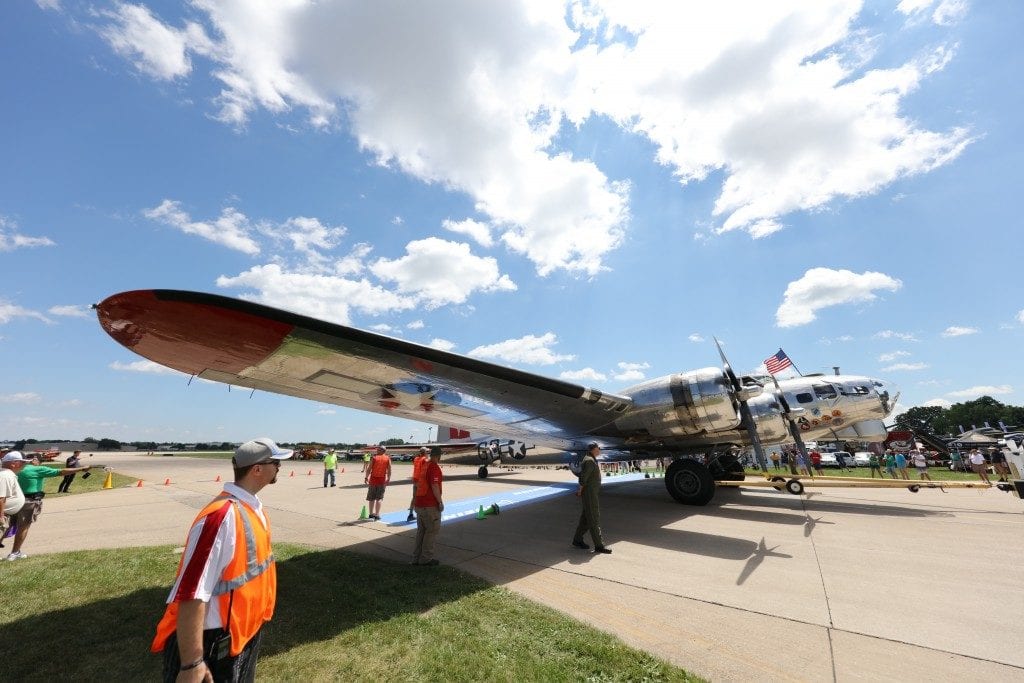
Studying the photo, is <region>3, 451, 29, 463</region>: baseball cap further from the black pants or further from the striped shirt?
the striped shirt

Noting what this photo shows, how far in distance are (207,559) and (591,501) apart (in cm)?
572

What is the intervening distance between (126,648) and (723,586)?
631 centimetres

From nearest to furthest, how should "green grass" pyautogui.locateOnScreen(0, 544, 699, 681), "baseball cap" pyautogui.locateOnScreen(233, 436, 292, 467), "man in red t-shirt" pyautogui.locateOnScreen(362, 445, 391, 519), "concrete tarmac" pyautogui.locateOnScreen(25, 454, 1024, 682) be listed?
"baseball cap" pyautogui.locateOnScreen(233, 436, 292, 467), "green grass" pyautogui.locateOnScreen(0, 544, 699, 681), "concrete tarmac" pyautogui.locateOnScreen(25, 454, 1024, 682), "man in red t-shirt" pyautogui.locateOnScreen(362, 445, 391, 519)

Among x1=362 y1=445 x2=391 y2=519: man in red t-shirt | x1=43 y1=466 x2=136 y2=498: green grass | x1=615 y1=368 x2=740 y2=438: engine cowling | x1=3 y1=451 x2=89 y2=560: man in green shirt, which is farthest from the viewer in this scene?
x1=43 y1=466 x2=136 y2=498: green grass

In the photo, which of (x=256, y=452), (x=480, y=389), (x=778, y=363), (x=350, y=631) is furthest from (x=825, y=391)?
(x=256, y=452)

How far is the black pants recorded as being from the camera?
6.34 ft

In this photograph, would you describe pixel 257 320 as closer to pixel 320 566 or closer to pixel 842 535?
pixel 320 566

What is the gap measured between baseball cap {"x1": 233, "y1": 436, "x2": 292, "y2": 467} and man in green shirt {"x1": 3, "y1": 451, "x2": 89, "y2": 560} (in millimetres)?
7771

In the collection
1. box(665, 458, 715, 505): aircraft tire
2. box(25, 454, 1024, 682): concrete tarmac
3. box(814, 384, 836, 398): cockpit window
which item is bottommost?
box(25, 454, 1024, 682): concrete tarmac

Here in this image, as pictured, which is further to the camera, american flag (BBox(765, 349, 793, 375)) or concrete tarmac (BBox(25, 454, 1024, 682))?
Result: american flag (BBox(765, 349, 793, 375))

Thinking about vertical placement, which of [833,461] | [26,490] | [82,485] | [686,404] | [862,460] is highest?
[686,404]

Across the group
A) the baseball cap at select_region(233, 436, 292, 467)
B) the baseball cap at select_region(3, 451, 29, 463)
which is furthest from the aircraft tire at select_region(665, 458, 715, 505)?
the baseball cap at select_region(3, 451, 29, 463)

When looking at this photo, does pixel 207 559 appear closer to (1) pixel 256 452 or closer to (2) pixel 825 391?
(1) pixel 256 452

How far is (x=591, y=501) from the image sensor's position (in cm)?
670
